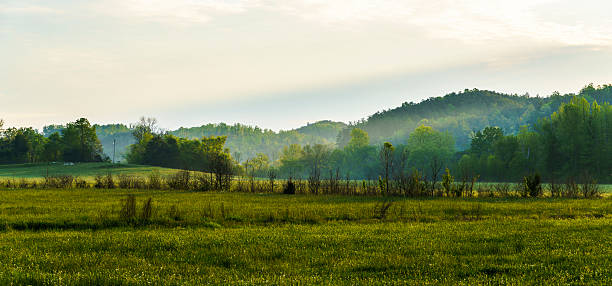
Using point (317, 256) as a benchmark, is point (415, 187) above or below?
above

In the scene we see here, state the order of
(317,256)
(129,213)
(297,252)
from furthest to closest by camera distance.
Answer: (129,213) < (297,252) < (317,256)

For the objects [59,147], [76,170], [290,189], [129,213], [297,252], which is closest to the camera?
[297,252]

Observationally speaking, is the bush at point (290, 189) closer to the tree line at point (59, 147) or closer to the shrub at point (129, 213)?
the shrub at point (129, 213)

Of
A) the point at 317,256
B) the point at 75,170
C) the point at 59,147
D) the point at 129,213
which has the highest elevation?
the point at 59,147

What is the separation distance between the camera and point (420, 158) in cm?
13962

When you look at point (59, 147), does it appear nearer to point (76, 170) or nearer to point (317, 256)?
point (76, 170)

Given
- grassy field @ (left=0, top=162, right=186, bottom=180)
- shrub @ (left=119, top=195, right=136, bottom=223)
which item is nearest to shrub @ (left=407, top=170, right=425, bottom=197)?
shrub @ (left=119, top=195, right=136, bottom=223)

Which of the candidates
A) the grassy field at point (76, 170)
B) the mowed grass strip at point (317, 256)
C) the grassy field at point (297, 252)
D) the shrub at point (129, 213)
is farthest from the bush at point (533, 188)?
the grassy field at point (76, 170)

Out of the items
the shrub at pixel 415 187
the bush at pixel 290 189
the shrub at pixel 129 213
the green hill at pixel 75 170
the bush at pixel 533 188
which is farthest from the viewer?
the green hill at pixel 75 170

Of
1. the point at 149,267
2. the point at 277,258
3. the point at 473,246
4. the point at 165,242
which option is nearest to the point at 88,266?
the point at 149,267

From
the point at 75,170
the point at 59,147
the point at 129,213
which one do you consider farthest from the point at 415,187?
the point at 59,147

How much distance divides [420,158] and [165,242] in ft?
435

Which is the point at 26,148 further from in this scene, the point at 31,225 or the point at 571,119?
the point at 571,119

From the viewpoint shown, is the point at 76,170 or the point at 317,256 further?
the point at 76,170
